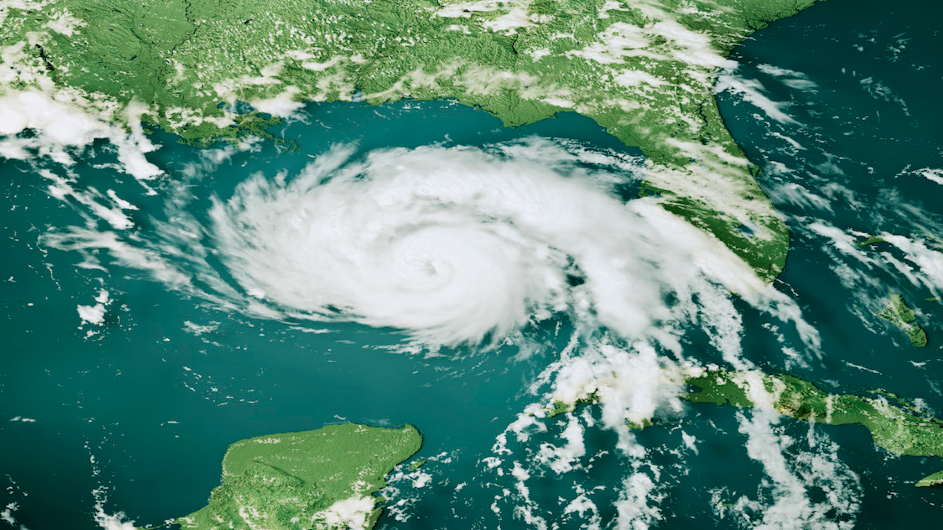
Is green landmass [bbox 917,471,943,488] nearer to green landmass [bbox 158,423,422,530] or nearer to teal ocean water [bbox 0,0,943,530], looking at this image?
teal ocean water [bbox 0,0,943,530]

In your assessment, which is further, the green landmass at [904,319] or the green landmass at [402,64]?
the green landmass at [402,64]

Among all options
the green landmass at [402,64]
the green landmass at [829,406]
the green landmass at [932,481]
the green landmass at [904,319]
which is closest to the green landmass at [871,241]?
Answer: the green landmass at [904,319]

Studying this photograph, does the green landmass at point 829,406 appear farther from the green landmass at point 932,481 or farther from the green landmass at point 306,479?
the green landmass at point 306,479

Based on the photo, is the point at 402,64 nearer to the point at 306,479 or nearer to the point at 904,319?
the point at 306,479

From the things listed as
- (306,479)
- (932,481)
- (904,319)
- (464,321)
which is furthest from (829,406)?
(306,479)

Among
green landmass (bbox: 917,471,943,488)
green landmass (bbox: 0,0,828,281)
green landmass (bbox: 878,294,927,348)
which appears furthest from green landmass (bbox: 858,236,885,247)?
green landmass (bbox: 917,471,943,488)
